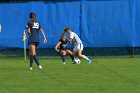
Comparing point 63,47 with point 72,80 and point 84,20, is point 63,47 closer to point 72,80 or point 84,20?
point 84,20

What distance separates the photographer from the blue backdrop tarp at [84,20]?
23.1 meters

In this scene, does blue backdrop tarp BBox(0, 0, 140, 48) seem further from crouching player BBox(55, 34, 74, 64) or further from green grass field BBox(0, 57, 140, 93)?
green grass field BBox(0, 57, 140, 93)

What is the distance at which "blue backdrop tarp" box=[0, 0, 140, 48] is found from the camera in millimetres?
23141

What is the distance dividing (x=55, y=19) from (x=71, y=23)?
0.75 metres

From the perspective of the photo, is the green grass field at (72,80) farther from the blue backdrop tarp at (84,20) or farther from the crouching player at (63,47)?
the blue backdrop tarp at (84,20)

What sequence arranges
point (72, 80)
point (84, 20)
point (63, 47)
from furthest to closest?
point (84, 20) → point (63, 47) → point (72, 80)

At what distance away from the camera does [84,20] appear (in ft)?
76.5

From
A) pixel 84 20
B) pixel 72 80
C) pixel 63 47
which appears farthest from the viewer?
pixel 84 20

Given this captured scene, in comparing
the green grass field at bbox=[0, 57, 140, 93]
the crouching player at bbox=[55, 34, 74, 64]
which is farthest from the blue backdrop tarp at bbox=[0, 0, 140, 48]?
the green grass field at bbox=[0, 57, 140, 93]

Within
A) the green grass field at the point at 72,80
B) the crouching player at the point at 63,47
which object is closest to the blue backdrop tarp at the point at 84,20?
the crouching player at the point at 63,47

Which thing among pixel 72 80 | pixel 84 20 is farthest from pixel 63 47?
pixel 72 80

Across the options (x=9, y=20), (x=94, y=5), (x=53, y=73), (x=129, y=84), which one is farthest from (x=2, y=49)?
(x=129, y=84)

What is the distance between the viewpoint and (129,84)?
12273mm

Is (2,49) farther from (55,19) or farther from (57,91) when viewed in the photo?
(57,91)
